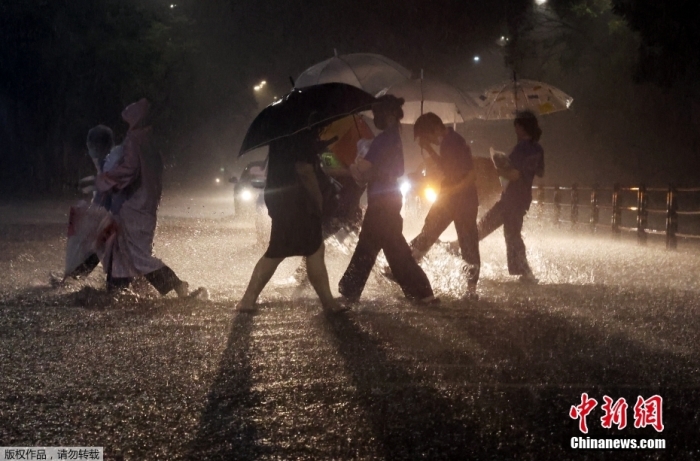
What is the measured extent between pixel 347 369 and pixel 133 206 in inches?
149

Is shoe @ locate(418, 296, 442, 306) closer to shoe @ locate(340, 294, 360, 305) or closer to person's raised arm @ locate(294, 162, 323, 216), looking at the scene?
shoe @ locate(340, 294, 360, 305)

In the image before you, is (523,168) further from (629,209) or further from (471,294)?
(629,209)

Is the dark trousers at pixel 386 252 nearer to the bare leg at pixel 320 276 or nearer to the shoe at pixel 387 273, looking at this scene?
the bare leg at pixel 320 276

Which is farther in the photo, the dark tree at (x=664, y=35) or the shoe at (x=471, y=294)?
the dark tree at (x=664, y=35)

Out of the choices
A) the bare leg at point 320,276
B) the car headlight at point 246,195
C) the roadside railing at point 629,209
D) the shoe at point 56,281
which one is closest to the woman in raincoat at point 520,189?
the bare leg at point 320,276

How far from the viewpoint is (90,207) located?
9.67 meters

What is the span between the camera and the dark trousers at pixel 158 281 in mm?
9078

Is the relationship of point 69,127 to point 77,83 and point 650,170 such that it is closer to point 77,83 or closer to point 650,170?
point 77,83

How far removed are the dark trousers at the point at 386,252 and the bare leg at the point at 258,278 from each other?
0.84m

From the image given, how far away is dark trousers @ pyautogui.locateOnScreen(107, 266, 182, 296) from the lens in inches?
357

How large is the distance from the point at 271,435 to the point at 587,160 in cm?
4173

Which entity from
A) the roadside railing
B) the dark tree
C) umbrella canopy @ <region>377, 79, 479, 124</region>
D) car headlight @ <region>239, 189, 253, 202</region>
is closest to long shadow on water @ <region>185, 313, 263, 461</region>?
umbrella canopy @ <region>377, 79, 479, 124</region>

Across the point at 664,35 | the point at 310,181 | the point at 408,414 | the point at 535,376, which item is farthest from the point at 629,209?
the point at 408,414

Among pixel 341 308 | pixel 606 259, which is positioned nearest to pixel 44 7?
pixel 606 259
